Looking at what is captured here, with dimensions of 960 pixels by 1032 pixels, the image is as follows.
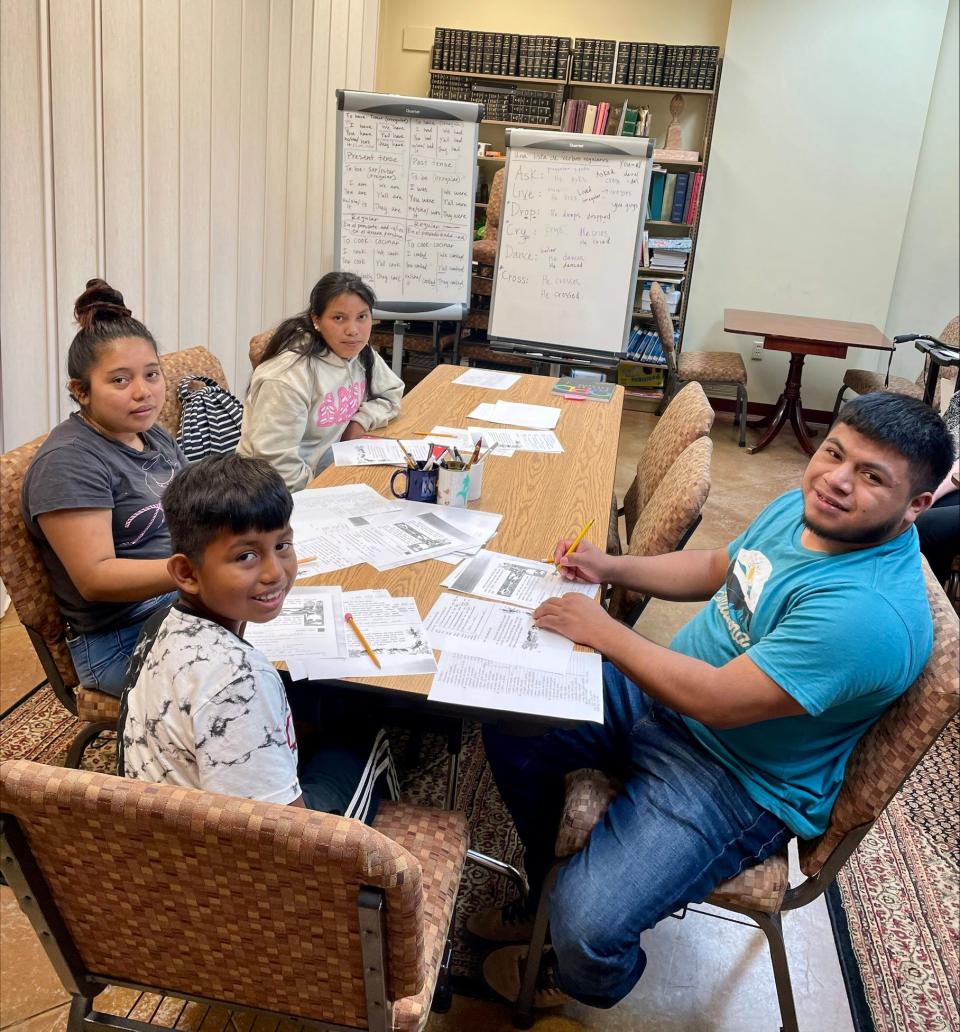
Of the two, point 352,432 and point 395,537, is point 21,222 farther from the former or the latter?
point 395,537

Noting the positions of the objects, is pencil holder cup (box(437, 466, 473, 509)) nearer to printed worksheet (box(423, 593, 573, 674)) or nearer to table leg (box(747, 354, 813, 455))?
printed worksheet (box(423, 593, 573, 674))

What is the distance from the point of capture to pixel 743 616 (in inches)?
60.0

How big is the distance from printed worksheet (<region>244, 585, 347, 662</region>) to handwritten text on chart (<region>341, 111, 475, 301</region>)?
3.31 meters

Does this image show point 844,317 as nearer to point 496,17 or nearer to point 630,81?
point 630,81

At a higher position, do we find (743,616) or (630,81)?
(630,81)

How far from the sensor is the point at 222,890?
891 mm

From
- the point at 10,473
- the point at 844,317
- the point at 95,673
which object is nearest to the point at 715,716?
the point at 95,673

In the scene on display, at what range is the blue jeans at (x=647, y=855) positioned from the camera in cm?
133

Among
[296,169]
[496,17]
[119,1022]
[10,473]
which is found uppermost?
[496,17]

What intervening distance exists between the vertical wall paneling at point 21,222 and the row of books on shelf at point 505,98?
3732 mm

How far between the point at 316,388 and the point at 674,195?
4.18 m

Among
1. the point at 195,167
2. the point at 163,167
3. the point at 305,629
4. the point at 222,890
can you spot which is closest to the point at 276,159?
the point at 195,167

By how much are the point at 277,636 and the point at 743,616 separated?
2.55 feet

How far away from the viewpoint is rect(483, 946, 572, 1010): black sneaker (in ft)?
5.14
